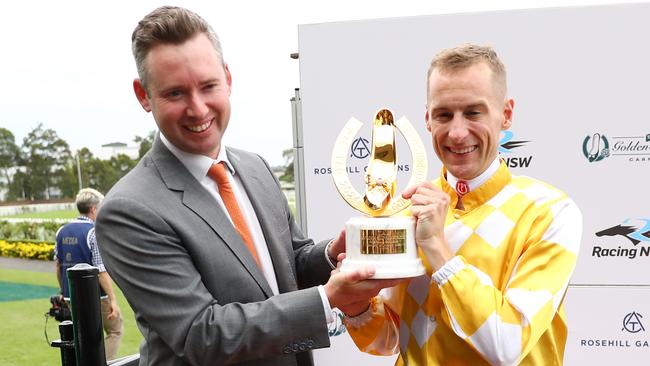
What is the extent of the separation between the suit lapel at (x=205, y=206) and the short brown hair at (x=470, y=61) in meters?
0.79

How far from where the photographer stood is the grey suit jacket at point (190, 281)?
1.56 metres

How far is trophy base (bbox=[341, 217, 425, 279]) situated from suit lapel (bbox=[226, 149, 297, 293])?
0.40 meters

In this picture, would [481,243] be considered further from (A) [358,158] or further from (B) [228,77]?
(A) [358,158]

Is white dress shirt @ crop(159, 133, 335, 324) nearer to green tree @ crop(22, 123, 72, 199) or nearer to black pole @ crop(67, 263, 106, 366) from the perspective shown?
black pole @ crop(67, 263, 106, 366)

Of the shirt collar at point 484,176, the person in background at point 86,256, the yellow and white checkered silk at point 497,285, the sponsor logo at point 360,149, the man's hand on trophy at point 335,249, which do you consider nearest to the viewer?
the yellow and white checkered silk at point 497,285

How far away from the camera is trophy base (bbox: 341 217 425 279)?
142 centimetres

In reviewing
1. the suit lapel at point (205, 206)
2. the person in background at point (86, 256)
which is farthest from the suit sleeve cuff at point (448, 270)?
the person in background at point (86, 256)

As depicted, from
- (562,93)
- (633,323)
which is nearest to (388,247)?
(562,93)

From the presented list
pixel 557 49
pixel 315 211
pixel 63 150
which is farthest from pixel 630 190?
pixel 63 150

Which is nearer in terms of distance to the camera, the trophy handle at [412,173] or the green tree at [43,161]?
the trophy handle at [412,173]

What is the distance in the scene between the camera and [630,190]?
3.66 metres

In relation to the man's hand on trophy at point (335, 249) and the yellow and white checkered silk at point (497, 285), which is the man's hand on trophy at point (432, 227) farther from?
the man's hand on trophy at point (335, 249)

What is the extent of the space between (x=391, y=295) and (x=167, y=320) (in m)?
0.68

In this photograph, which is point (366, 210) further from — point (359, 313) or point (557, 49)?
point (557, 49)
